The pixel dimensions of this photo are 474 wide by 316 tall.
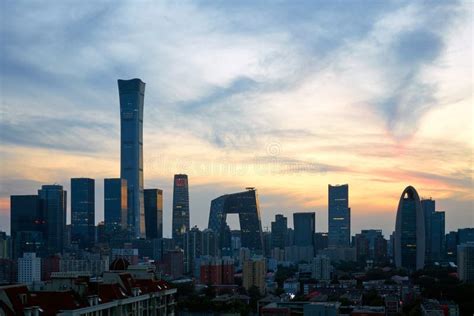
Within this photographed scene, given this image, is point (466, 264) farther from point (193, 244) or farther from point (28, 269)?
point (193, 244)

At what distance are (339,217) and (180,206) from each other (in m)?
21.9

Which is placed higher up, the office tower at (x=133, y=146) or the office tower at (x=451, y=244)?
the office tower at (x=133, y=146)

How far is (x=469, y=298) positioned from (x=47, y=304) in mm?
25610

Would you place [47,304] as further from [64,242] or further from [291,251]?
[291,251]

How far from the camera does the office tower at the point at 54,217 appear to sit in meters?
72.8

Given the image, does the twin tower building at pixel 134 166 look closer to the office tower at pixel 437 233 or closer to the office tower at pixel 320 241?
the office tower at pixel 320 241

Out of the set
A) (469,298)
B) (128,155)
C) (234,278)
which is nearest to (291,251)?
(128,155)

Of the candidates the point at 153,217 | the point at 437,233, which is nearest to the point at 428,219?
the point at 437,233

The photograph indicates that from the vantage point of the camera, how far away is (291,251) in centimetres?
8950

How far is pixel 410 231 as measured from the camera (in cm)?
6372

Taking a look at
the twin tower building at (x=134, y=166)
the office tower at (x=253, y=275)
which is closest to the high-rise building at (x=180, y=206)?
the twin tower building at (x=134, y=166)

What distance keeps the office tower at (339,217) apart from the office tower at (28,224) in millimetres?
41103

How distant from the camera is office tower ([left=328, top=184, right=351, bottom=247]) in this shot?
9806cm

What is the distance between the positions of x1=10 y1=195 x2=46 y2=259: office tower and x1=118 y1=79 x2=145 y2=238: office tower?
20.2 metres
